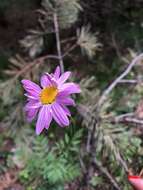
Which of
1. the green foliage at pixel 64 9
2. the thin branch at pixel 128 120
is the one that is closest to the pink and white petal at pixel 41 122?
the thin branch at pixel 128 120

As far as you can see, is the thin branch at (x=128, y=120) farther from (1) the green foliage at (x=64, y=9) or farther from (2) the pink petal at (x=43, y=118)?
(2) the pink petal at (x=43, y=118)

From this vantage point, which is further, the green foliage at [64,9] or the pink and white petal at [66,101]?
the green foliage at [64,9]

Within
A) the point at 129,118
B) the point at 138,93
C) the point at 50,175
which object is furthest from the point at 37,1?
the point at 50,175

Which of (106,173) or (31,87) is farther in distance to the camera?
(106,173)

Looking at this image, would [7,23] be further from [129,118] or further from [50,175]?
[50,175]

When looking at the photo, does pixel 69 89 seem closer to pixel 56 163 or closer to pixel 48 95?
pixel 48 95

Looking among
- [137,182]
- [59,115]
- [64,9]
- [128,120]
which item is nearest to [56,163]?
[137,182]
